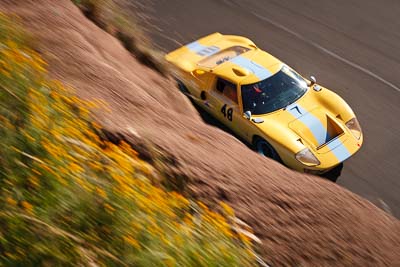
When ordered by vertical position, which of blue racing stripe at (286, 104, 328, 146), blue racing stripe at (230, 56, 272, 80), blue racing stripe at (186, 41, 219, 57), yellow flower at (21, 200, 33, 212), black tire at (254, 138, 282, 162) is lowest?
black tire at (254, 138, 282, 162)

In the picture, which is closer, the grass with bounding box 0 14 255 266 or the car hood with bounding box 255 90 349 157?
the grass with bounding box 0 14 255 266

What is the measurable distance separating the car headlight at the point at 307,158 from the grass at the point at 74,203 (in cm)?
493

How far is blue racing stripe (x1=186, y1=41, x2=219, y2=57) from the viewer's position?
1187 cm

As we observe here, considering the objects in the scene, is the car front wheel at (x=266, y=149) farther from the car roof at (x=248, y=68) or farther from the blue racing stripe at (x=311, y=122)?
the car roof at (x=248, y=68)

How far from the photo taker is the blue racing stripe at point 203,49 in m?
11.9

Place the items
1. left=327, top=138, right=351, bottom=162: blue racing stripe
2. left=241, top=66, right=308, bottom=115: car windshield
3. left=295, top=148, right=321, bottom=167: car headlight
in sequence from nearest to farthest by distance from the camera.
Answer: left=295, top=148, right=321, bottom=167: car headlight, left=327, top=138, right=351, bottom=162: blue racing stripe, left=241, top=66, right=308, bottom=115: car windshield

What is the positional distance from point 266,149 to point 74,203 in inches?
258

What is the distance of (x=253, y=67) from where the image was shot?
11.1 m

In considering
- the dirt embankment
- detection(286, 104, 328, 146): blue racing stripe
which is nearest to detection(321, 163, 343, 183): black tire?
detection(286, 104, 328, 146): blue racing stripe

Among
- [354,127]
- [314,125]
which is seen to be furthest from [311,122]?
[354,127]

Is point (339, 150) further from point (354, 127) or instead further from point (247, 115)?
point (247, 115)

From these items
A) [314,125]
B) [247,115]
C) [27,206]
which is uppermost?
[27,206]

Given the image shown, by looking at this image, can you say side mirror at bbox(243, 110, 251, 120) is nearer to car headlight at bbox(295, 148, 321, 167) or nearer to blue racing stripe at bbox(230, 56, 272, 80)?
blue racing stripe at bbox(230, 56, 272, 80)

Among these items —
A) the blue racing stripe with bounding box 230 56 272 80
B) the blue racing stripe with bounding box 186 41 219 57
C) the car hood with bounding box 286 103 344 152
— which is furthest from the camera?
the blue racing stripe with bounding box 186 41 219 57
